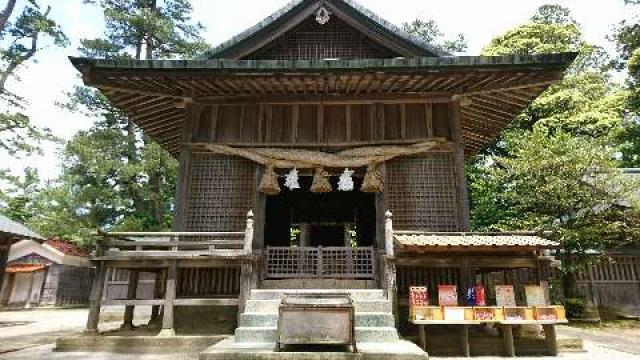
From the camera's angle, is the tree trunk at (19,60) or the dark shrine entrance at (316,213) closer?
the dark shrine entrance at (316,213)

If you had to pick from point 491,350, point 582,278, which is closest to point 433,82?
point 491,350

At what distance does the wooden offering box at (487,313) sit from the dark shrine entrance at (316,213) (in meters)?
6.85

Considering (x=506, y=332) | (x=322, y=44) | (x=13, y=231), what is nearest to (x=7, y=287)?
(x=13, y=231)

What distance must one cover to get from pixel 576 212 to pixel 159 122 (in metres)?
16.5

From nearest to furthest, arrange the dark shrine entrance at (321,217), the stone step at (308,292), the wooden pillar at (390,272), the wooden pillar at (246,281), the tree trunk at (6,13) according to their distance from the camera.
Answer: the wooden pillar at (390,272) < the wooden pillar at (246,281) < the stone step at (308,292) < the dark shrine entrance at (321,217) < the tree trunk at (6,13)

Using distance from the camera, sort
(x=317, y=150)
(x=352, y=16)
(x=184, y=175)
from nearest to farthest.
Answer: (x=184, y=175) < (x=317, y=150) < (x=352, y=16)

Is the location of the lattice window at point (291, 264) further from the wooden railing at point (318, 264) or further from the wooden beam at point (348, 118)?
the wooden beam at point (348, 118)

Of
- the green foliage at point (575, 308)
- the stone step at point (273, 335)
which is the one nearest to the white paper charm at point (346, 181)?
the stone step at point (273, 335)

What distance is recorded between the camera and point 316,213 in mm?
17547

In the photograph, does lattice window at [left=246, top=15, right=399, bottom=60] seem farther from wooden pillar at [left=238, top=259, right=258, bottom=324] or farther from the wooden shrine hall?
wooden pillar at [left=238, top=259, right=258, bottom=324]

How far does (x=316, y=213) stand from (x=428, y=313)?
9.33 m

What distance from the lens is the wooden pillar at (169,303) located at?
9.39 m

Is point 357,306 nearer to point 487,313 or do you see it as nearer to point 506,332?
point 487,313

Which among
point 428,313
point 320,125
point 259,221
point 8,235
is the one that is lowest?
point 428,313
